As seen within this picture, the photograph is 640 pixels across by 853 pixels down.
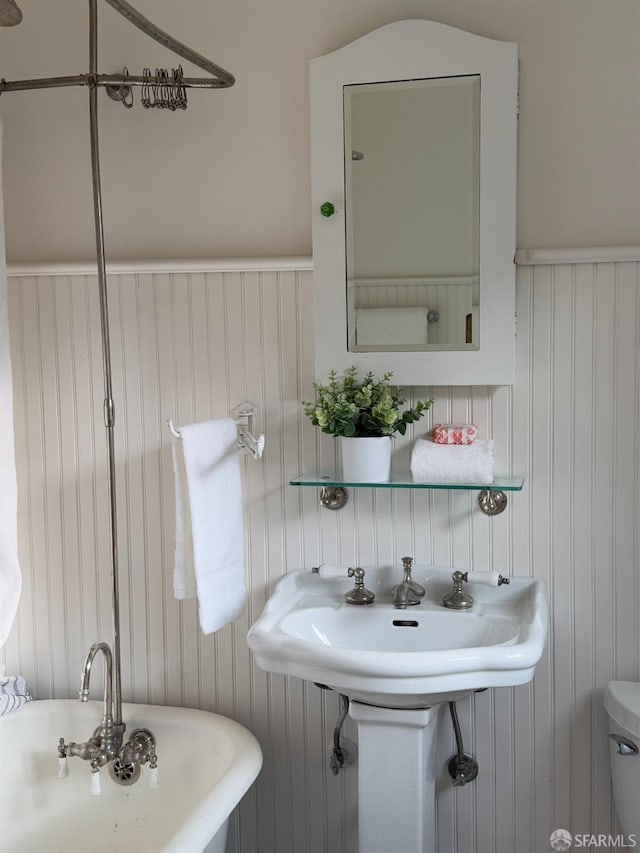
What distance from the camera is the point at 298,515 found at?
2082 mm

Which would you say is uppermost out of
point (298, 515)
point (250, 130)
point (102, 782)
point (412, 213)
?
point (250, 130)

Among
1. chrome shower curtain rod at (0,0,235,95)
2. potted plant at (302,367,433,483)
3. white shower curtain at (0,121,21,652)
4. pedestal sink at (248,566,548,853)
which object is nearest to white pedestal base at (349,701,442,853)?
pedestal sink at (248,566,548,853)

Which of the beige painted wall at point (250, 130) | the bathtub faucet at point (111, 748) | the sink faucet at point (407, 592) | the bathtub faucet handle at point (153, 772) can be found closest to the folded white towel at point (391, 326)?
the beige painted wall at point (250, 130)

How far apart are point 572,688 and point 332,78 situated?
1.49 meters

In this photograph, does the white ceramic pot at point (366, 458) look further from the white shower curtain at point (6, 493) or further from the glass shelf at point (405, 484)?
the white shower curtain at point (6, 493)

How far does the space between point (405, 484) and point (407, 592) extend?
0.88ft

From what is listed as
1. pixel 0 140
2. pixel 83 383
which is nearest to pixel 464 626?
pixel 83 383

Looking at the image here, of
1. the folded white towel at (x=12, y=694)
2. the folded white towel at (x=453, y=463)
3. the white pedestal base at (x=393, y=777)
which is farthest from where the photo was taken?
the folded white towel at (x=12, y=694)

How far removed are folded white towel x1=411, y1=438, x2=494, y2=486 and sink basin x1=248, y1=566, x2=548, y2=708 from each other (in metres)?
0.27

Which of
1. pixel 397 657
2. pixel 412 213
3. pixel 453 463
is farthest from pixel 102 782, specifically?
pixel 412 213

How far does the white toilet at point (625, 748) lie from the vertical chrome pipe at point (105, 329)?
112cm

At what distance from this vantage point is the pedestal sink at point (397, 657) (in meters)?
1.58

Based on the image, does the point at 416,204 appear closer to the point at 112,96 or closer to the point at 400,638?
the point at 112,96

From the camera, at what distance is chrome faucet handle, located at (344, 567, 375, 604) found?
6.49 ft
